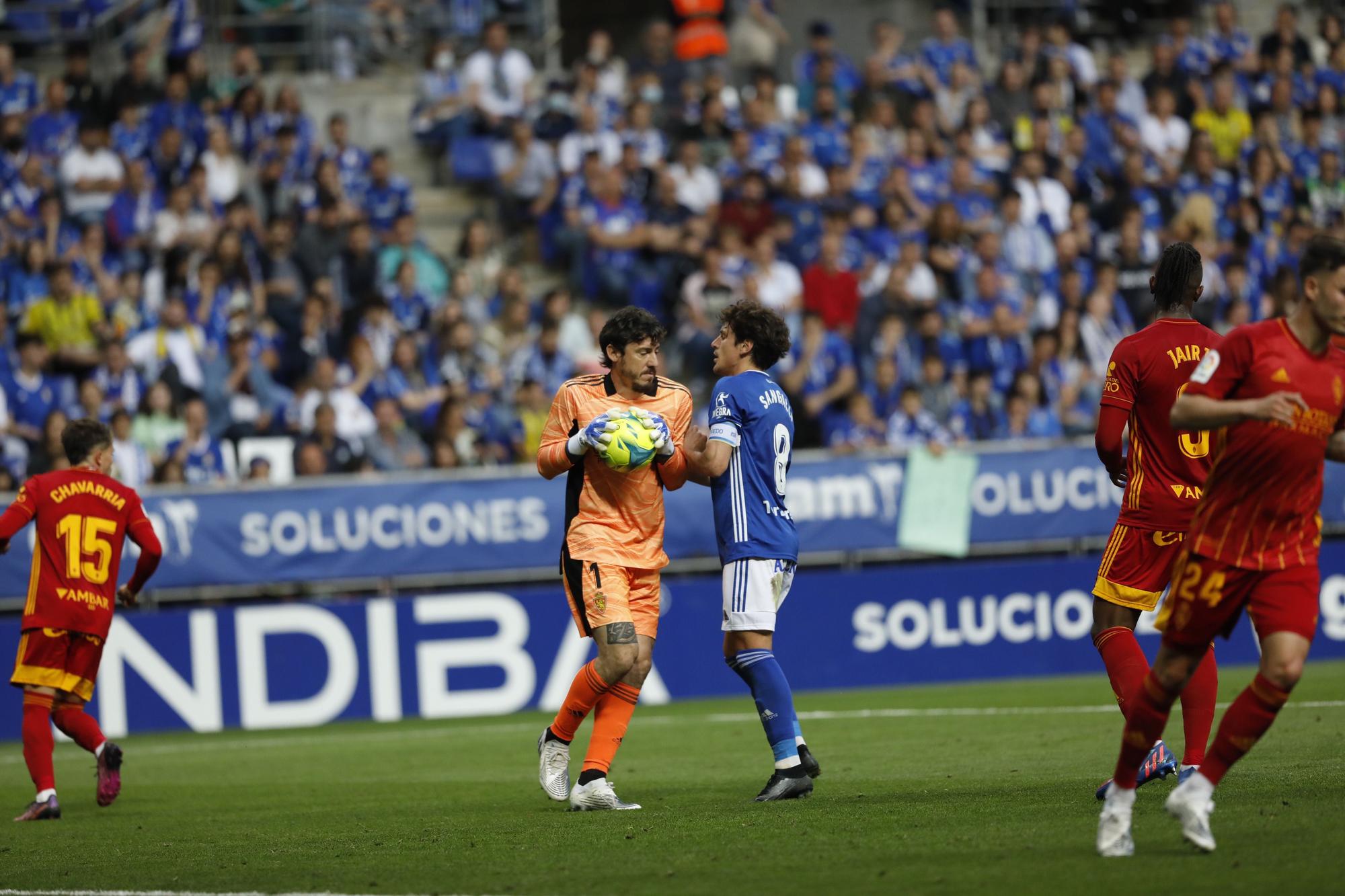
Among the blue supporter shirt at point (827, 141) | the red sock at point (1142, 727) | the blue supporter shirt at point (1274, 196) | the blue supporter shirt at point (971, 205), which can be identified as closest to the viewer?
→ the red sock at point (1142, 727)

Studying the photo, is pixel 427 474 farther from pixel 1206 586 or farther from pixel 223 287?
pixel 1206 586

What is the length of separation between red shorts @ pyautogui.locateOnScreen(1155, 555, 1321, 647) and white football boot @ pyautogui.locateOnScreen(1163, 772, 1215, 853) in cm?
52

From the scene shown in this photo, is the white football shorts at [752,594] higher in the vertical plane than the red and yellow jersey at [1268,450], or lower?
lower

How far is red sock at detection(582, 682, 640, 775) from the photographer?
26.8ft

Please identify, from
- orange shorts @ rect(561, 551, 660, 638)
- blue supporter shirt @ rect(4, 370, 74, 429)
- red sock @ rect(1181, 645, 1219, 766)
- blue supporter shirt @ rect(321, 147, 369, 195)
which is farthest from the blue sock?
blue supporter shirt @ rect(321, 147, 369, 195)

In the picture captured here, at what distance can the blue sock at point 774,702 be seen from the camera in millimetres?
8109

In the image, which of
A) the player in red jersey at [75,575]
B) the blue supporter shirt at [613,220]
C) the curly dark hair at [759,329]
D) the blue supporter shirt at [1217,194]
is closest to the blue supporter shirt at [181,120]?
the blue supporter shirt at [613,220]

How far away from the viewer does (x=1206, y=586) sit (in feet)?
20.2

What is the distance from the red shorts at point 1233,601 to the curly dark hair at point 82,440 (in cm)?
631

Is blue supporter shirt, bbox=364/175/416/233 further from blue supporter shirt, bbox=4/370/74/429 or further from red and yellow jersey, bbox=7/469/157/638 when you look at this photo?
red and yellow jersey, bbox=7/469/157/638

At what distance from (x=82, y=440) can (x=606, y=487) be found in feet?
11.4

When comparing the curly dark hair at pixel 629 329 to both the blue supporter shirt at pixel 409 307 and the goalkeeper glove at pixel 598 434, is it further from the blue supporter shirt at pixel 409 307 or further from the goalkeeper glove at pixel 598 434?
→ the blue supporter shirt at pixel 409 307

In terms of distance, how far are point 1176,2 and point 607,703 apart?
19.9 m

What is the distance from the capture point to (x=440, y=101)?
20.6 meters
